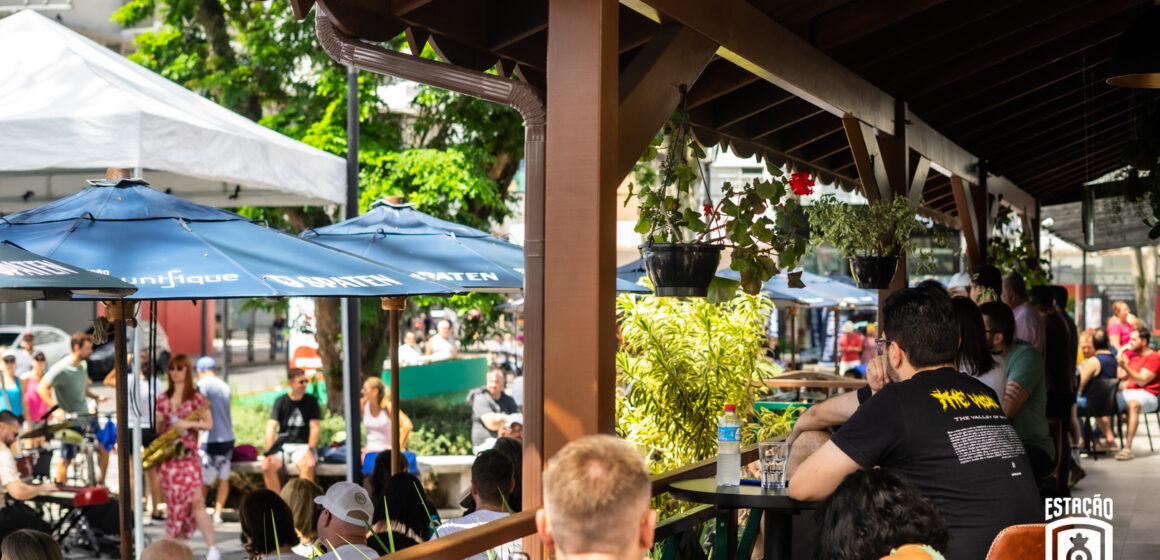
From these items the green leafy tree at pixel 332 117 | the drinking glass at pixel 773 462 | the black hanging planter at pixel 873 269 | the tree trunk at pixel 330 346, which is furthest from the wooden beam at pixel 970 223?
the tree trunk at pixel 330 346

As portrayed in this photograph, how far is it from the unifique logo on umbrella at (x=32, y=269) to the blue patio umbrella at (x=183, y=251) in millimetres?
387

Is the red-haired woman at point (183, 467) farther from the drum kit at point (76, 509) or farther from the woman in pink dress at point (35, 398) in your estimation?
the woman in pink dress at point (35, 398)

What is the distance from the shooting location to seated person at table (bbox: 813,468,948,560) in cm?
264

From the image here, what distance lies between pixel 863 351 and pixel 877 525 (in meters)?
16.3

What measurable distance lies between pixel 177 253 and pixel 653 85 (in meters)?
2.46

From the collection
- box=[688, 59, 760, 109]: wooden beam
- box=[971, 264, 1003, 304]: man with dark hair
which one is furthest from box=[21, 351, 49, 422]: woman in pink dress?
box=[971, 264, 1003, 304]: man with dark hair

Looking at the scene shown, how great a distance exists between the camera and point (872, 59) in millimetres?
6230

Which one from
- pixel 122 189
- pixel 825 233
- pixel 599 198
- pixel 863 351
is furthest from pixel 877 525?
pixel 863 351

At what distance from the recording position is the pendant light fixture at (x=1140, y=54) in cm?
484

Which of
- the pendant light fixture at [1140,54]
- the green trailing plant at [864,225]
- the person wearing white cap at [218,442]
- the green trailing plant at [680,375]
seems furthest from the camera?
the person wearing white cap at [218,442]

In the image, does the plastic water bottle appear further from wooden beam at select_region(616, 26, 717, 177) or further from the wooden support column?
wooden beam at select_region(616, 26, 717, 177)

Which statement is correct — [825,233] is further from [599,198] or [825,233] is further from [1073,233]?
[1073,233]

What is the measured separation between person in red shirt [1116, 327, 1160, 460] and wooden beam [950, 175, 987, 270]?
3.53 meters

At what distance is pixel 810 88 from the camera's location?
536 cm
